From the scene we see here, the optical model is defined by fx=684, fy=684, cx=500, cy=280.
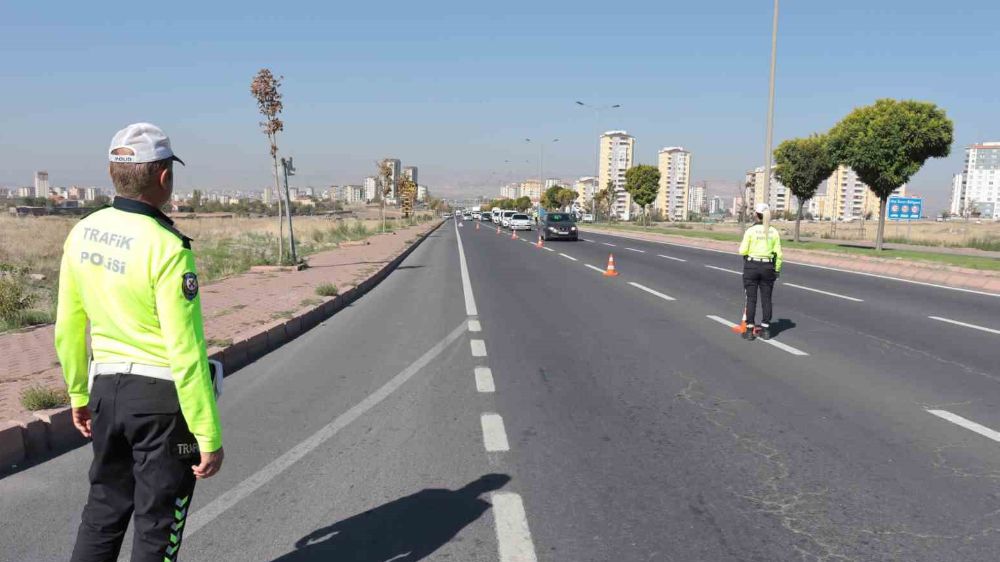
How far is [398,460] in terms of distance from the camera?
4578mm

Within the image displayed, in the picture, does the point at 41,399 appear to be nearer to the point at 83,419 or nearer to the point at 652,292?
the point at 83,419

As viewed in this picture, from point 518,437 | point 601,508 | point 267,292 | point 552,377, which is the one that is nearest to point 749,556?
point 601,508

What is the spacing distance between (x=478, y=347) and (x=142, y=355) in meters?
6.31

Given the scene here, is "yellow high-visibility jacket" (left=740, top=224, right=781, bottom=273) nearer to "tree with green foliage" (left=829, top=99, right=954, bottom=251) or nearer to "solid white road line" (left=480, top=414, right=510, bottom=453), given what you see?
"solid white road line" (left=480, top=414, right=510, bottom=453)

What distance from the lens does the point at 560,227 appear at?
38.5 metres

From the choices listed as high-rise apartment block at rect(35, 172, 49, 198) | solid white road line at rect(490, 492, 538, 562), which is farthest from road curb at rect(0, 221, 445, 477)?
high-rise apartment block at rect(35, 172, 49, 198)

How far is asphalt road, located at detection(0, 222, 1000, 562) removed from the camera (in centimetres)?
346

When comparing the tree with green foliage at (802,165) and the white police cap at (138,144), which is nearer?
the white police cap at (138,144)

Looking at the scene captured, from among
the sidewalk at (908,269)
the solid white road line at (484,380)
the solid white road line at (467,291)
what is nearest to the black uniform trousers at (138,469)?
the solid white road line at (484,380)

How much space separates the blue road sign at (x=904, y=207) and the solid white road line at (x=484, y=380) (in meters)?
41.9

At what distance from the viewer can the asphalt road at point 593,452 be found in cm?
346

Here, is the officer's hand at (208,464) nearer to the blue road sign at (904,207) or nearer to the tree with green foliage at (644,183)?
the blue road sign at (904,207)

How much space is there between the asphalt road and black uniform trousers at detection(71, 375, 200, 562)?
962 millimetres

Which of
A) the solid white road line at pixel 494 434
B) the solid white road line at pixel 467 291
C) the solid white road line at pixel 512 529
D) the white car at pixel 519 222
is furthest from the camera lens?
the white car at pixel 519 222
